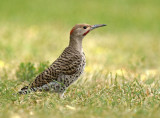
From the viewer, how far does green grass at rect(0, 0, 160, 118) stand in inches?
188

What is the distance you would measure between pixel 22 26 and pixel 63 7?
5495mm

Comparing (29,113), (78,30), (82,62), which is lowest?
(29,113)

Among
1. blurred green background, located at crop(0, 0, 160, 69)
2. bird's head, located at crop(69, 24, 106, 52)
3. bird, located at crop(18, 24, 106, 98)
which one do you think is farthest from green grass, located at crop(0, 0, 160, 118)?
bird's head, located at crop(69, 24, 106, 52)

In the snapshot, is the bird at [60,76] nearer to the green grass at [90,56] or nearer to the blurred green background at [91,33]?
the green grass at [90,56]

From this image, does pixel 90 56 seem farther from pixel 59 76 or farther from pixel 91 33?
pixel 59 76

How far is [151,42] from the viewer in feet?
38.2

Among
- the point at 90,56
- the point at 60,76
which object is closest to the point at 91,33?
the point at 90,56

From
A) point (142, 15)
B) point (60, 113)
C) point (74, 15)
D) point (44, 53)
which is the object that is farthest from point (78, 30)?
point (142, 15)

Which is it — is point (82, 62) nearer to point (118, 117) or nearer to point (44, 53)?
point (118, 117)

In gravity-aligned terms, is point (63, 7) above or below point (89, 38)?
above

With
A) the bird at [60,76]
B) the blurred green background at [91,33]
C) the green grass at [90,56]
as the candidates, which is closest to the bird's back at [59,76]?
the bird at [60,76]

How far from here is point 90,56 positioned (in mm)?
9516

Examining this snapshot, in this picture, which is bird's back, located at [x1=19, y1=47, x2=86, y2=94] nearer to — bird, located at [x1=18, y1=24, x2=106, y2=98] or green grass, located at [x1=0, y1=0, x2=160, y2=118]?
bird, located at [x1=18, y1=24, x2=106, y2=98]

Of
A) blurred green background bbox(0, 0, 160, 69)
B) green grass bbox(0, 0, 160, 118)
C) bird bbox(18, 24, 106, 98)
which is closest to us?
green grass bbox(0, 0, 160, 118)
